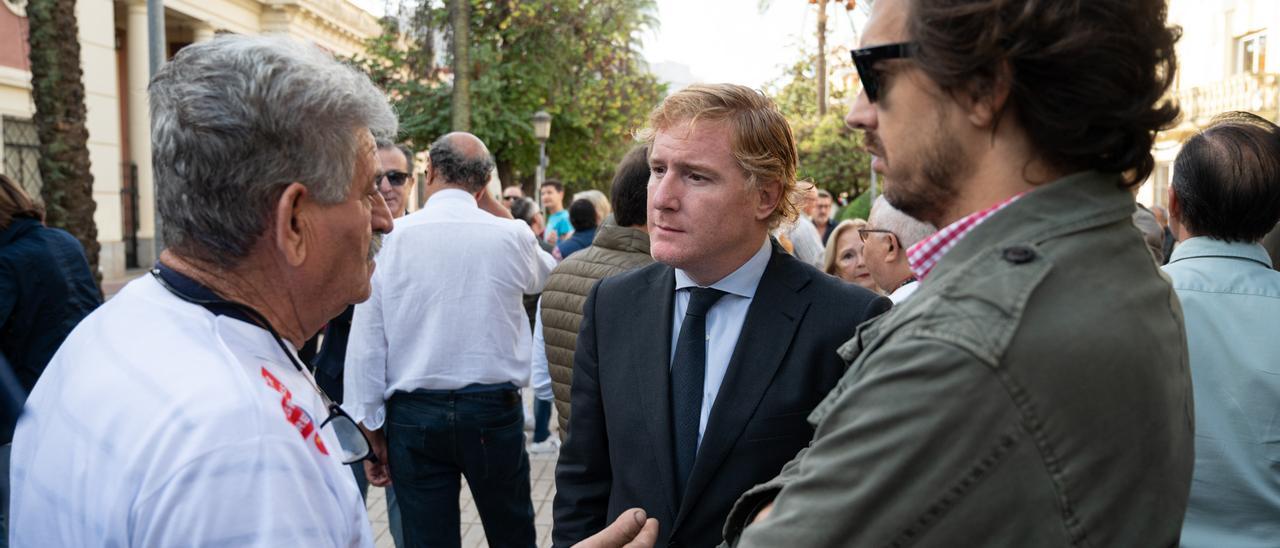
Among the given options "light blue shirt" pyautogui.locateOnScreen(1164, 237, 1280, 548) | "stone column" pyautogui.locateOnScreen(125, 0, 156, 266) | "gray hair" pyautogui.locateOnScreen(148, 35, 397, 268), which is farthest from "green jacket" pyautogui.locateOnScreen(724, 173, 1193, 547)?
"stone column" pyautogui.locateOnScreen(125, 0, 156, 266)

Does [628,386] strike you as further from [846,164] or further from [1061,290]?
[846,164]

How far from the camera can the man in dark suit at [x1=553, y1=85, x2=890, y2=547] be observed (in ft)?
7.08

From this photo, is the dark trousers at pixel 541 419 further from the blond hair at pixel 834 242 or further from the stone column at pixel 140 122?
the stone column at pixel 140 122

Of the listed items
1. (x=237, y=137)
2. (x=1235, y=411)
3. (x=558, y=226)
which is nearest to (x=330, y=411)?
(x=237, y=137)

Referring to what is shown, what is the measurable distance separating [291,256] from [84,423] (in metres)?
0.38

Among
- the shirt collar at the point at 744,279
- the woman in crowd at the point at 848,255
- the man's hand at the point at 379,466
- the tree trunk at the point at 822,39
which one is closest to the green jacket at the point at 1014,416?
the shirt collar at the point at 744,279

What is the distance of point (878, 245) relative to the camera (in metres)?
3.98

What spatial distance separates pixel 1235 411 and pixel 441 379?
2777mm

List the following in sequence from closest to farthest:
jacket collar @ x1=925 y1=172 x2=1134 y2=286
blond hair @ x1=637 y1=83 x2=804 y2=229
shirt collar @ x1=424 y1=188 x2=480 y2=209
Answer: jacket collar @ x1=925 y1=172 x2=1134 y2=286 < blond hair @ x1=637 y1=83 x2=804 y2=229 < shirt collar @ x1=424 y1=188 x2=480 y2=209

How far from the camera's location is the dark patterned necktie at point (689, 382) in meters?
2.24

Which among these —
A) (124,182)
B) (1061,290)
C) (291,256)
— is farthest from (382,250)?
(124,182)

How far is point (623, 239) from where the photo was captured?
3.83 metres

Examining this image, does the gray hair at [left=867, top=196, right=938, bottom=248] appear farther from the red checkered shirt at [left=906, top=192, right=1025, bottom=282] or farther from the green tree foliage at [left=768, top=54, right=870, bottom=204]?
the green tree foliage at [left=768, top=54, right=870, bottom=204]

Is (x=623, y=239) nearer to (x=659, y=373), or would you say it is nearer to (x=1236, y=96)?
(x=659, y=373)
